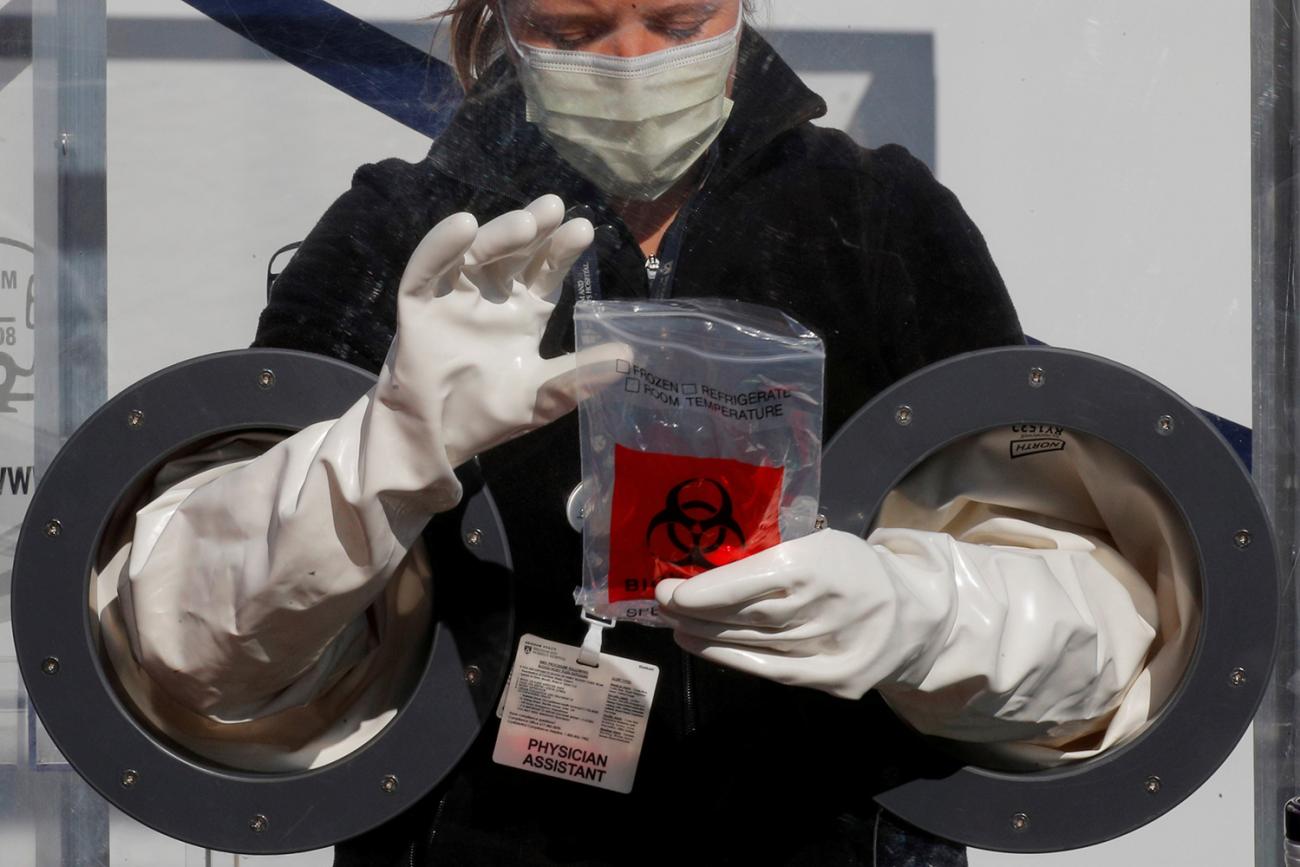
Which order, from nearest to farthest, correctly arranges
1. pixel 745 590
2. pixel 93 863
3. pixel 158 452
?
pixel 745 590, pixel 158 452, pixel 93 863

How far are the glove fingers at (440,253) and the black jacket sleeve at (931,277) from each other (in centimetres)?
47

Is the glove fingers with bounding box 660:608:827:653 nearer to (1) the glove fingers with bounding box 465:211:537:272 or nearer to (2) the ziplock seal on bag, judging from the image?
(2) the ziplock seal on bag

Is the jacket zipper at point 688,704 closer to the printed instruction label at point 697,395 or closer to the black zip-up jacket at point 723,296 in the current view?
the black zip-up jacket at point 723,296

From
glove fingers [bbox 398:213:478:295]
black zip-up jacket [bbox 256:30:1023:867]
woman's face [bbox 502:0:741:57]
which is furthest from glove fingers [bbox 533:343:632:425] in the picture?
woman's face [bbox 502:0:741:57]

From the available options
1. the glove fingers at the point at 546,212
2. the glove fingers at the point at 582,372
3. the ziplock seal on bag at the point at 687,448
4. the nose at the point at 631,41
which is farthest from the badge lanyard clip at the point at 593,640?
the nose at the point at 631,41

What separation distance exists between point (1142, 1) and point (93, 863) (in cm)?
127

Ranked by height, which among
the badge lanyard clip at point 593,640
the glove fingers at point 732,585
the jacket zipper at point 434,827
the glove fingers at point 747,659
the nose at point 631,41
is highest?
the nose at point 631,41

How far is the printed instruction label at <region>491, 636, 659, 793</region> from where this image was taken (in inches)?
47.6

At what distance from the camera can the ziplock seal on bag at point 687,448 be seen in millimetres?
→ 996

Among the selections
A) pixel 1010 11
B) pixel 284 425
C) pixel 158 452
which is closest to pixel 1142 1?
pixel 1010 11

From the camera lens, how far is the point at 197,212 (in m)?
1.27

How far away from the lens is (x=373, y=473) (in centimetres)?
97

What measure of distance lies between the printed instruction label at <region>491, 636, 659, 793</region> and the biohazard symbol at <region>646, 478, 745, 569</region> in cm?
25

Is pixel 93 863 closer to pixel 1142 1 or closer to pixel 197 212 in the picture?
pixel 197 212
